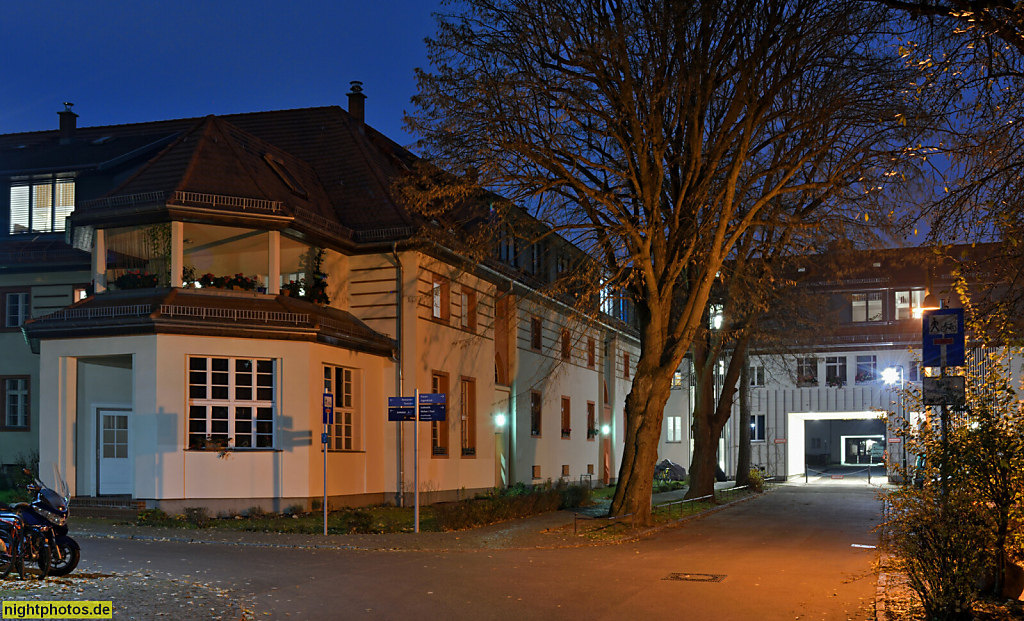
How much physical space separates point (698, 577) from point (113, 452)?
17113 mm

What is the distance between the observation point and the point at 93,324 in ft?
73.9

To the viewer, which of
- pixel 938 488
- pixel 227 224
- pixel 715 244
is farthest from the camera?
pixel 227 224

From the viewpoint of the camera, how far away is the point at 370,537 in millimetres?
19062

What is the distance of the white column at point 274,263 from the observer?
80.1 ft

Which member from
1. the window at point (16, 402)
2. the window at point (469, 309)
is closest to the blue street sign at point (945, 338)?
the window at point (469, 309)

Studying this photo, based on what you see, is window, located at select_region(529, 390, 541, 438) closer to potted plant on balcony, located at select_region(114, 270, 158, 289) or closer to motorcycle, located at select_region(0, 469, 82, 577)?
potted plant on balcony, located at select_region(114, 270, 158, 289)

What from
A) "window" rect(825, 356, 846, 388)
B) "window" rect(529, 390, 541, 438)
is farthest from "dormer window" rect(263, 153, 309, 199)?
"window" rect(825, 356, 846, 388)

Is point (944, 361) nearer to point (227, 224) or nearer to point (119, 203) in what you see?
point (227, 224)

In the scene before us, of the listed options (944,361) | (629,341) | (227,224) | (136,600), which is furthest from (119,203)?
(629,341)

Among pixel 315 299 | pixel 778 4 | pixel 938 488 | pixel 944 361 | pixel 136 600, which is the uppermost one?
pixel 778 4

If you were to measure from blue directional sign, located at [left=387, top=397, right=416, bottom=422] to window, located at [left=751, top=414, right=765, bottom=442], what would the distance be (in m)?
44.3

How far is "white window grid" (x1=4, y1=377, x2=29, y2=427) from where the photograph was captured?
30.8 m

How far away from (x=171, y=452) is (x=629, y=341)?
31716mm

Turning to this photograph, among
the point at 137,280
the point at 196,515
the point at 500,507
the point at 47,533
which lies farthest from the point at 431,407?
the point at 47,533
